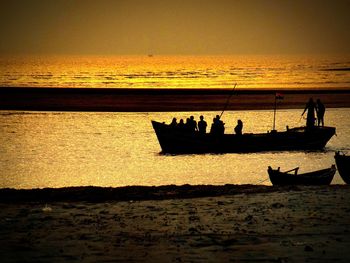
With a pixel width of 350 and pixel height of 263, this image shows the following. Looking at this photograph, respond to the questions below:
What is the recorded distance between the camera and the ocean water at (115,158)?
24.8 metres

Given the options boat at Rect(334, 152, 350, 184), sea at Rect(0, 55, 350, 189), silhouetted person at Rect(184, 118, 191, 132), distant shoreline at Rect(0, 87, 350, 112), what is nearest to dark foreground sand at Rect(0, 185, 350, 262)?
boat at Rect(334, 152, 350, 184)

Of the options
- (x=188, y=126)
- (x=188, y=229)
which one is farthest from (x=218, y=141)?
(x=188, y=229)

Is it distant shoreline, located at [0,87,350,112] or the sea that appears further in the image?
distant shoreline, located at [0,87,350,112]

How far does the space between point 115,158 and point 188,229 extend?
18469 millimetres

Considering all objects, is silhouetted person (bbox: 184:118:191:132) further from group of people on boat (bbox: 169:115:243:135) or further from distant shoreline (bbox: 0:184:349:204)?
distant shoreline (bbox: 0:184:349:204)

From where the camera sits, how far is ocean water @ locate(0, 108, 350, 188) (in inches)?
978

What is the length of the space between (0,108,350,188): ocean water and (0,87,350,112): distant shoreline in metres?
12.8


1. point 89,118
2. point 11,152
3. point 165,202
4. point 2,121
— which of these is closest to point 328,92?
point 89,118

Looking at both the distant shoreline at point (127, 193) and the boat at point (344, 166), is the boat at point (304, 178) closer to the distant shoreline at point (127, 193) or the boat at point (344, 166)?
the boat at point (344, 166)

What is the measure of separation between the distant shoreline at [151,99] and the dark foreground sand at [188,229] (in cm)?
4315

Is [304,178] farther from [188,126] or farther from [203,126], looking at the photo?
[188,126]

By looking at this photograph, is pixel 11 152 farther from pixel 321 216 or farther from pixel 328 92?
pixel 328 92

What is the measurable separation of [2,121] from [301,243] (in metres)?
39.1

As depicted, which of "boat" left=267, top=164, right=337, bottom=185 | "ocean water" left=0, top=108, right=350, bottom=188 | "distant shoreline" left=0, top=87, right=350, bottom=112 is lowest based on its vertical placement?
"boat" left=267, top=164, right=337, bottom=185
